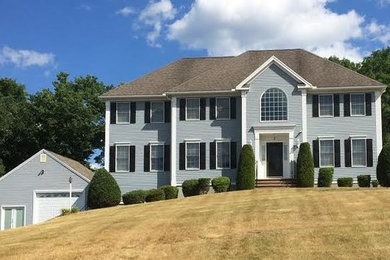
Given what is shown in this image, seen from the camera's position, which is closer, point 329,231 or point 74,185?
point 329,231

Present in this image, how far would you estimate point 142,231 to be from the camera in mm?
17781

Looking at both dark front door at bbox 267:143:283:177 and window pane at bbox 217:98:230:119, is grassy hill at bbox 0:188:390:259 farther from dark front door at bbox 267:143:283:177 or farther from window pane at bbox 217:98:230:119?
window pane at bbox 217:98:230:119

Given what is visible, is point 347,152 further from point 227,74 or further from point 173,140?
point 173,140

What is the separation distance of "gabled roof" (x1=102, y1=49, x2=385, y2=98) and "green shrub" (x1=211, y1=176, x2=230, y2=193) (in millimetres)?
5531

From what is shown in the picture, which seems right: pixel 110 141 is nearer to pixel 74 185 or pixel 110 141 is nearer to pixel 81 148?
pixel 74 185

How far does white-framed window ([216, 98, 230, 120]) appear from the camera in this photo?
34.0 m

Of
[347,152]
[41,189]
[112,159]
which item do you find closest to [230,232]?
[347,152]

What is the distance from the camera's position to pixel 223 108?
3406 centimetres

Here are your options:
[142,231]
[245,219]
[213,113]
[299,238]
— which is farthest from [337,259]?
[213,113]

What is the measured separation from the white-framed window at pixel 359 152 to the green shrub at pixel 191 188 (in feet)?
28.6

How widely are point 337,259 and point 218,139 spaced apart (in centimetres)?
2093

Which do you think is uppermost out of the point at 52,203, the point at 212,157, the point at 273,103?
the point at 273,103

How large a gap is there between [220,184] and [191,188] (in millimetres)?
1549

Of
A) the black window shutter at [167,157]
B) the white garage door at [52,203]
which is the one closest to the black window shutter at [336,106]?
the black window shutter at [167,157]
